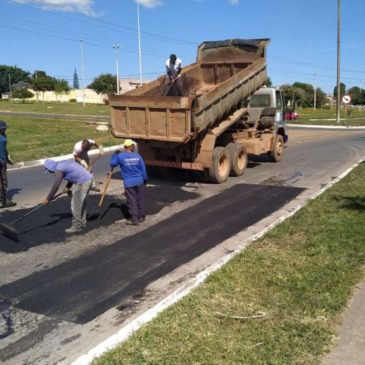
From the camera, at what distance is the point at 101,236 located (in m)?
8.00

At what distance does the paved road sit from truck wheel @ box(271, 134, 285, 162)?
114 inches

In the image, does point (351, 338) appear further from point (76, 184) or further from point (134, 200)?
point (76, 184)

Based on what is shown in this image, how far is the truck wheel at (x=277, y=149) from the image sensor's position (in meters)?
16.1

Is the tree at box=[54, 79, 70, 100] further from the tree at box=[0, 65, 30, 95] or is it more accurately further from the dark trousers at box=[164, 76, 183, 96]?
the dark trousers at box=[164, 76, 183, 96]

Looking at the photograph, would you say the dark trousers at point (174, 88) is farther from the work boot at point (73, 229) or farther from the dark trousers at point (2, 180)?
the work boot at point (73, 229)

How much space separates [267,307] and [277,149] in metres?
11.8

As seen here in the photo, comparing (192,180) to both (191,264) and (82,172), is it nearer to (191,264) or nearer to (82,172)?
(82,172)

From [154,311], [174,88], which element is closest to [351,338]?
[154,311]

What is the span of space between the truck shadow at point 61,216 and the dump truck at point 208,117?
1.02 m

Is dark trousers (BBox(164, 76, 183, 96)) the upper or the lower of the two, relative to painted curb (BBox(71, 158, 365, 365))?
upper

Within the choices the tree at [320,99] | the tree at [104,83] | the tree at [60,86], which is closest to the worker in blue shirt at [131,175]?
the tree at [60,86]

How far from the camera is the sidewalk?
13.0 ft

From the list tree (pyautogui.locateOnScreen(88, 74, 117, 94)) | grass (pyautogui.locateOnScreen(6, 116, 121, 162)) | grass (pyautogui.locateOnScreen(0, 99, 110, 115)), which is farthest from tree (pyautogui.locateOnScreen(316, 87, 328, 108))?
grass (pyautogui.locateOnScreen(6, 116, 121, 162))

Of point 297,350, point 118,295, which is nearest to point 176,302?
point 118,295
